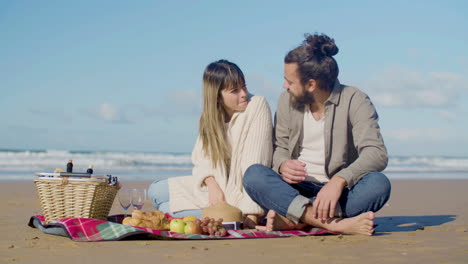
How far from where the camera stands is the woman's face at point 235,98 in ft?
15.4

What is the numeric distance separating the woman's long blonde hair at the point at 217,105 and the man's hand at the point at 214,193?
0.16 m

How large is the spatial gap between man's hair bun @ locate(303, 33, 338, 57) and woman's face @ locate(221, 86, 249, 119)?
718mm

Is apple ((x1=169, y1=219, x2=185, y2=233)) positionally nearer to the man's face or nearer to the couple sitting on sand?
the couple sitting on sand

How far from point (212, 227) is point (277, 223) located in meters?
0.53

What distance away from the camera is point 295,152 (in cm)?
454

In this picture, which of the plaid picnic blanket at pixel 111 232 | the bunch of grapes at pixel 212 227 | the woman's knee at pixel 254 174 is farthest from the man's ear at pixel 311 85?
the bunch of grapes at pixel 212 227

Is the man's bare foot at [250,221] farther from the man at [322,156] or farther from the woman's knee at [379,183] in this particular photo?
the woman's knee at [379,183]

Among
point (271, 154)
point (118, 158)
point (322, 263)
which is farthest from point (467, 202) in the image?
point (118, 158)

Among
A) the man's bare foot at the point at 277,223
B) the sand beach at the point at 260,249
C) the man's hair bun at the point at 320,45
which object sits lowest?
the sand beach at the point at 260,249

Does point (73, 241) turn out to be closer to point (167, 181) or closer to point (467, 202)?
point (167, 181)

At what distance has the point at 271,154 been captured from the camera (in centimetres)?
470

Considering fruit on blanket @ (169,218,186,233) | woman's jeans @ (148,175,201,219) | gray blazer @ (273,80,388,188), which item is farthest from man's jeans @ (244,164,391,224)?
woman's jeans @ (148,175,201,219)

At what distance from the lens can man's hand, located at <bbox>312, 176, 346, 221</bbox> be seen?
391 centimetres

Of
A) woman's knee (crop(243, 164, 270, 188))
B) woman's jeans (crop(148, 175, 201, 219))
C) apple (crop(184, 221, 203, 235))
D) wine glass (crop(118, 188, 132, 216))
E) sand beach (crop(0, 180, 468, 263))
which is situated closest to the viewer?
sand beach (crop(0, 180, 468, 263))
